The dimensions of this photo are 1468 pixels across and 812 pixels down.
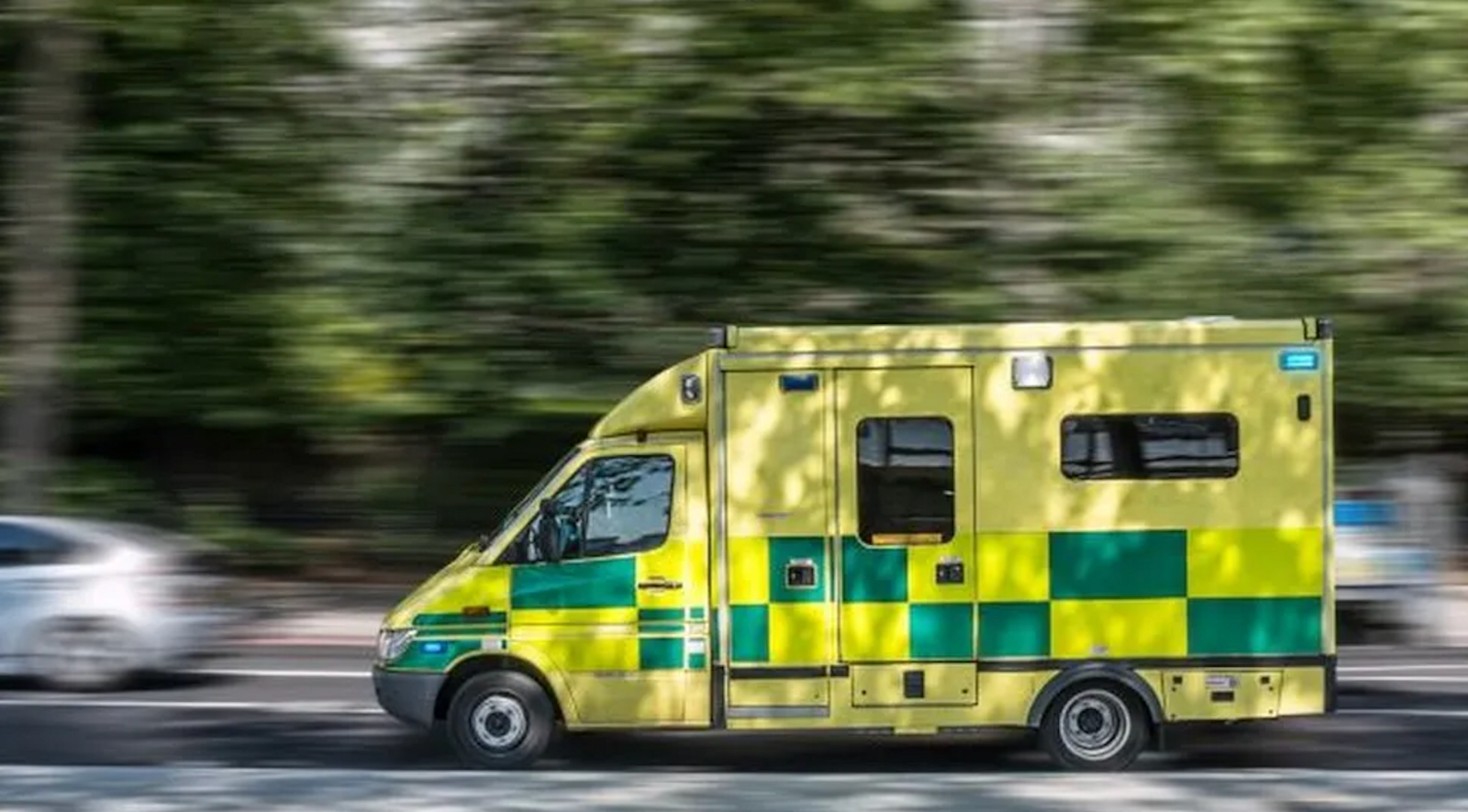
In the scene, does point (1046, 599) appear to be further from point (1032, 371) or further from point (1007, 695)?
point (1032, 371)

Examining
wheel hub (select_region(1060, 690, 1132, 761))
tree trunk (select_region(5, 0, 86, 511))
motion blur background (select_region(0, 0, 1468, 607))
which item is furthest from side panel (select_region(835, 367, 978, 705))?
tree trunk (select_region(5, 0, 86, 511))

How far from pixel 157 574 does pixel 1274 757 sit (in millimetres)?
8129

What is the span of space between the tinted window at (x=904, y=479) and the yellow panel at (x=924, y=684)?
0.68 m

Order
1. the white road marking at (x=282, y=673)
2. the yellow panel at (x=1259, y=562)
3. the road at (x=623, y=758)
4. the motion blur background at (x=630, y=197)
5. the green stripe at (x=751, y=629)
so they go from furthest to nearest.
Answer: the motion blur background at (x=630, y=197) < the white road marking at (x=282, y=673) < the green stripe at (x=751, y=629) < the yellow panel at (x=1259, y=562) < the road at (x=623, y=758)

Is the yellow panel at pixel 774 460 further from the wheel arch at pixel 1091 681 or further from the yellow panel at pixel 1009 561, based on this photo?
the wheel arch at pixel 1091 681

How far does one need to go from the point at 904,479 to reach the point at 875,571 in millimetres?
503

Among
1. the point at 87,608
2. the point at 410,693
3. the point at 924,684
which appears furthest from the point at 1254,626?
the point at 87,608

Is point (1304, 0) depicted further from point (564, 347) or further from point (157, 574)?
point (157, 574)

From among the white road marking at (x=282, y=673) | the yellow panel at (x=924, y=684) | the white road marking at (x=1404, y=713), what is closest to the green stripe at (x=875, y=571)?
the yellow panel at (x=924, y=684)

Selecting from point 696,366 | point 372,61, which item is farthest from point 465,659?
point 372,61

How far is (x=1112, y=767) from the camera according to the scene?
12.4 metres

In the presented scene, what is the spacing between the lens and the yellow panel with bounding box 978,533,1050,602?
12062 millimetres

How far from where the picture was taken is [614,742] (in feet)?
45.0

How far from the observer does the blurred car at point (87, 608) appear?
53.6ft
